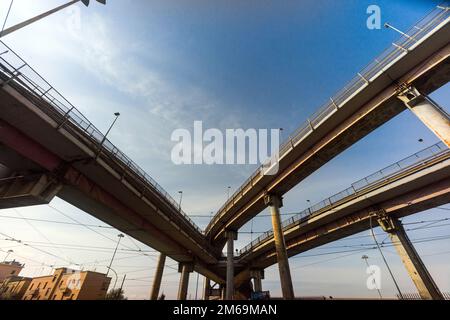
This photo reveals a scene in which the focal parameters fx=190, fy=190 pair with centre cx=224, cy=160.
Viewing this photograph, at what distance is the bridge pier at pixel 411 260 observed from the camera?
1500 cm

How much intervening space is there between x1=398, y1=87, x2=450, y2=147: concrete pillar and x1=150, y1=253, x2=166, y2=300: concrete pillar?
115ft

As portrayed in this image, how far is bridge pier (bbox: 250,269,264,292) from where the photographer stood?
37.7m

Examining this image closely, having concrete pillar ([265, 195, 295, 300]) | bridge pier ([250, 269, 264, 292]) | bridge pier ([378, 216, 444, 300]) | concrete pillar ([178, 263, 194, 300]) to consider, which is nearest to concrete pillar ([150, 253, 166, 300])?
concrete pillar ([178, 263, 194, 300])

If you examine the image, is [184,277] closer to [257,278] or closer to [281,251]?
[257,278]

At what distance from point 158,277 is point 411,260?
31411 mm

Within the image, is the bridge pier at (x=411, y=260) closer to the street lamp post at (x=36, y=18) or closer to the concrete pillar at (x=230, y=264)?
the concrete pillar at (x=230, y=264)

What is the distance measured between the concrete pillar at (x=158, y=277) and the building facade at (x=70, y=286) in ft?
99.0

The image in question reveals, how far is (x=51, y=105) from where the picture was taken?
12008mm

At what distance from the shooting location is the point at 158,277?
97.9 feet

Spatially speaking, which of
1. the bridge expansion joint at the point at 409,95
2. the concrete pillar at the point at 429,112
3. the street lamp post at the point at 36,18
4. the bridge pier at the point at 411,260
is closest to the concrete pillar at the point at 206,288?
the bridge pier at the point at 411,260

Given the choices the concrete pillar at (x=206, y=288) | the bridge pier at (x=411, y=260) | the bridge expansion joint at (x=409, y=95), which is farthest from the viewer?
the concrete pillar at (x=206, y=288)

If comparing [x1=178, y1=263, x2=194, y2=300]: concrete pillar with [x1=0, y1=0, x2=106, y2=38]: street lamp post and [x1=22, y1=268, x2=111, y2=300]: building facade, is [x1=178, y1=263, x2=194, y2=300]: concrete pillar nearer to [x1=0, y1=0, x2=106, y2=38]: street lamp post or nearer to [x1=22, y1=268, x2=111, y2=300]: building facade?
[x1=22, y1=268, x2=111, y2=300]: building facade
